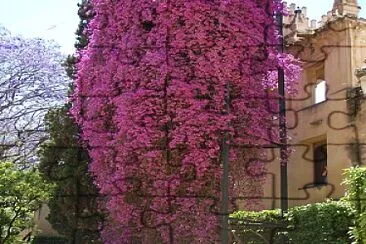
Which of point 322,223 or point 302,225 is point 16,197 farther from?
point 322,223

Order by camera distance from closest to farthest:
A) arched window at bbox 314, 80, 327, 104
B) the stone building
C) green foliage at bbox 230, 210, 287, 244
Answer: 1. green foliage at bbox 230, 210, 287, 244
2. the stone building
3. arched window at bbox 314, 80, 327, 104

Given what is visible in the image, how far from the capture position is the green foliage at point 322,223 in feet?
21.2

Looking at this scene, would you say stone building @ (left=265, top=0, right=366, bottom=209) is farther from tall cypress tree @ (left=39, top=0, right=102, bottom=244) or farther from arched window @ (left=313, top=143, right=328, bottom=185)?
tall cypress tree @ (left=39, top=0, right=102, bottom=244)

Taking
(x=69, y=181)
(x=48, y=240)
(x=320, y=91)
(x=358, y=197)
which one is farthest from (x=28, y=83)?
(x=358, y=197)

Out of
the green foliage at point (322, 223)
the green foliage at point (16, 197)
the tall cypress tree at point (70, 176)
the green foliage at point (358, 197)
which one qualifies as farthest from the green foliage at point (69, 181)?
the green foliage at point (358, 197)

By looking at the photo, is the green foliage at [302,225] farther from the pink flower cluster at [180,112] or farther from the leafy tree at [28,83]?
the leafy tree at [28,83]

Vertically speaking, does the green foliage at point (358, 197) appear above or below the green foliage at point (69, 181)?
below

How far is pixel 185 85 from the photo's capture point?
262 inches

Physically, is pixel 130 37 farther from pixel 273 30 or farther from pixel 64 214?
pixel 64 214

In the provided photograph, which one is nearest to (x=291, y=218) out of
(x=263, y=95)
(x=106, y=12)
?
(x=263, y=95)

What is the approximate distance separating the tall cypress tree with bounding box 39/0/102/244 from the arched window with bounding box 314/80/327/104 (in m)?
2.76

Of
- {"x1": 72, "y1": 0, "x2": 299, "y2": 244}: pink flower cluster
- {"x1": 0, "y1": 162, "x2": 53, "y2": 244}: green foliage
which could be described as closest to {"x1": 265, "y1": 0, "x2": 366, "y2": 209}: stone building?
{"x1": 72, "y1": 0, "x2": 299, "y2": 244}: pink flower cluster

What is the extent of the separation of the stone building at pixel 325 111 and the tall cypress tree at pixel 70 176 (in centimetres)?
236

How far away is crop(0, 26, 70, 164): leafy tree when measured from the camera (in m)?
13.2
